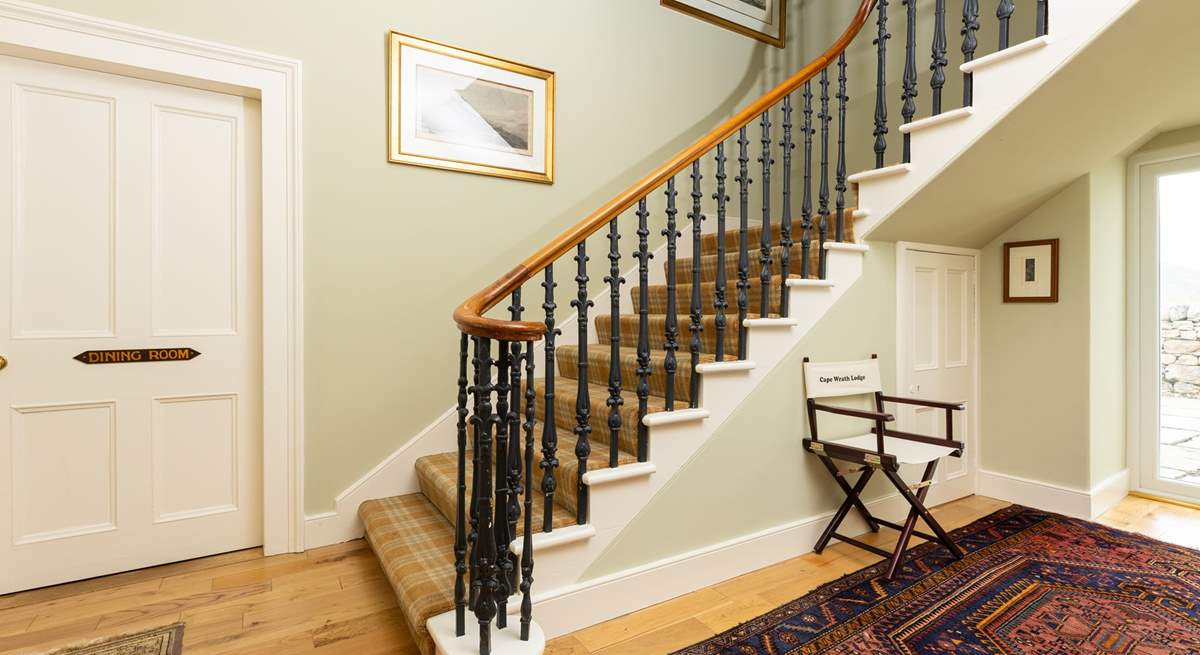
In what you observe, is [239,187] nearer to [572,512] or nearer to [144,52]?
[144,52]

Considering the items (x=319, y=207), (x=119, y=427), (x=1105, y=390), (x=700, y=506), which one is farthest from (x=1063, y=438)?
(x=119, y=427)

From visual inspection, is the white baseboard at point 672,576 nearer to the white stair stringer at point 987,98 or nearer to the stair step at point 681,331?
the stair step at point 681,331

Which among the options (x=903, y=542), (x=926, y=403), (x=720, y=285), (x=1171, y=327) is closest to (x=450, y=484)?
(x=720, y=285)

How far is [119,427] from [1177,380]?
539 centimetres

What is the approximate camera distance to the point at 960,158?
253 centimetres

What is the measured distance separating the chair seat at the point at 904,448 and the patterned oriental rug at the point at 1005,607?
1.56 feet

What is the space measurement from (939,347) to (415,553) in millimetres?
2981

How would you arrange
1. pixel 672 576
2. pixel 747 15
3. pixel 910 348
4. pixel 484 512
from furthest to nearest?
pixel 747 15 → pixel 910 348 → pixel 672 576 → pixel 484 512

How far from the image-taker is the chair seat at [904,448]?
2465 millimetres

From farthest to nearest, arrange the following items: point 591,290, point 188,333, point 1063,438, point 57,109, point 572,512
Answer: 1. point 591,290
2. point 1063,438
3. point 188,333
4. point 57,109
5. point 572,512

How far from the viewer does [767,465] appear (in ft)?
8.26

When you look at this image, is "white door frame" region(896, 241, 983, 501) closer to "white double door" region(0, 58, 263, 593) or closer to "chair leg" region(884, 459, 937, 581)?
Result: "chair leg" region(884, 459, 937, 581)

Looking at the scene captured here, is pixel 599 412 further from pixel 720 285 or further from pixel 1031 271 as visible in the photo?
pixel 1031 271

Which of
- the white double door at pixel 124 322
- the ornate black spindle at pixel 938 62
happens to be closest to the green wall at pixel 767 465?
the ornate black spindle at pixel 938 62
